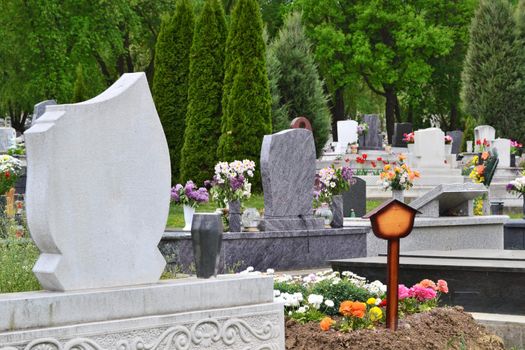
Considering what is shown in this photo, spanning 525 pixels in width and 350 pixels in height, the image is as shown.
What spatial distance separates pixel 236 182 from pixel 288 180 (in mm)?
752

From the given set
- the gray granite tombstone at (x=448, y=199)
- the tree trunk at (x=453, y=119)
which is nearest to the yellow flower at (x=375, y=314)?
the gray granite tombstone at (x=448, y=199)

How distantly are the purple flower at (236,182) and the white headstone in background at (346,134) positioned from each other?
22619 mm

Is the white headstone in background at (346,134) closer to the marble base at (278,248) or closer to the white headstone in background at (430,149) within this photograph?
the white headstone in background at (430,149)

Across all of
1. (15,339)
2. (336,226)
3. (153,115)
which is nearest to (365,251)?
(336,226)

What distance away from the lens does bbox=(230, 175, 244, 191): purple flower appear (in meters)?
14.1

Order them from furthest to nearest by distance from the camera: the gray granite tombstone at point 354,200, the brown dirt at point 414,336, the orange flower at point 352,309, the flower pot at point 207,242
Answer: the gray granite tombstone at point 354,200, the orange flower at point 352,309, the brown dirt at point 414,336, the flower pot at point 207,242

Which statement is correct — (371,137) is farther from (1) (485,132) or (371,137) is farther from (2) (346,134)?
(1) (485,132)

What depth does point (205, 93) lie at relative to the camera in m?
24.9

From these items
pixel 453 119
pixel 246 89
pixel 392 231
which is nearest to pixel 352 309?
pixel 392 231

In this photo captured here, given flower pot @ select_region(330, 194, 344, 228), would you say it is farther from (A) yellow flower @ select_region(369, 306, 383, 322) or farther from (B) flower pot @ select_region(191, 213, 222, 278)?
(B) flower pot @ select_region(191, 213, 222, 278)

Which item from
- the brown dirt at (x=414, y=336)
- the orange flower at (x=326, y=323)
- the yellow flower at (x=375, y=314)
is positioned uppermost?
the yellow flower at (x=375, y=314)

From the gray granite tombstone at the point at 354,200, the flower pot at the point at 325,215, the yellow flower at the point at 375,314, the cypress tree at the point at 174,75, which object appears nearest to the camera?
the yellow flower at the point at 375,314

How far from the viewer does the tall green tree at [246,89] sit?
77.4ft

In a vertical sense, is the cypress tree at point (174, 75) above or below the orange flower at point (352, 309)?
above
